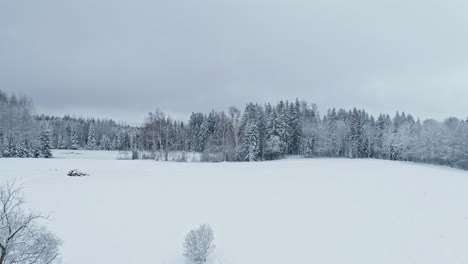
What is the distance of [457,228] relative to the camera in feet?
46.3

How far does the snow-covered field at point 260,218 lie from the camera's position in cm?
1179

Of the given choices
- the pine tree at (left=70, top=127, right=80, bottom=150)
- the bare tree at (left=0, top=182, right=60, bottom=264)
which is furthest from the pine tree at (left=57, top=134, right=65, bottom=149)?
the bare tree at (left=0, top=182, right=60, bottom=264)

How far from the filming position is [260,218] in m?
15.5

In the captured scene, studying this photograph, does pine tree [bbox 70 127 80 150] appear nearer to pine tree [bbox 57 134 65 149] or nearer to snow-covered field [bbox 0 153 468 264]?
pine tree [bbox 57 134 65 149]

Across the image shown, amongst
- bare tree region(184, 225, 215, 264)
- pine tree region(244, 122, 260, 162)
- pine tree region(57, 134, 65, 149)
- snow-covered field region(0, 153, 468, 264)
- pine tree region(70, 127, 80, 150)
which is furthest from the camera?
pine tree region(57, 134, 65, 149)

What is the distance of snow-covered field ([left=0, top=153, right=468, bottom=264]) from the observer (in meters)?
11.8

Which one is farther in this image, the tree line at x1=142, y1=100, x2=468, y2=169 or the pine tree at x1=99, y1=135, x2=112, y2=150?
the pine tree at x1=99, y1=135, x2=112, y2=150

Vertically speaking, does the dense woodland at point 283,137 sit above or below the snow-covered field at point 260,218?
above

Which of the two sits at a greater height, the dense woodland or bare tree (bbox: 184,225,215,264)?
the dense woodland

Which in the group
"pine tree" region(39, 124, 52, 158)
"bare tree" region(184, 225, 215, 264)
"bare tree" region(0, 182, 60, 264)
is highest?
"pine tree" region(39, 124, 52, 158)

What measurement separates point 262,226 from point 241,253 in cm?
273

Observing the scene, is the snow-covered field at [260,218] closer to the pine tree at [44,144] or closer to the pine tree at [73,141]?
the pine tree at [44,144]

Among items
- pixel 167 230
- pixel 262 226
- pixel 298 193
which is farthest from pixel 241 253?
pixel 298 193

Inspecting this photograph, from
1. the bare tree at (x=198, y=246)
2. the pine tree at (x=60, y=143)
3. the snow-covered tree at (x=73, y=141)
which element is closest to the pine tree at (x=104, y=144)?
the snow-covered tree at (x=73, y=141)
